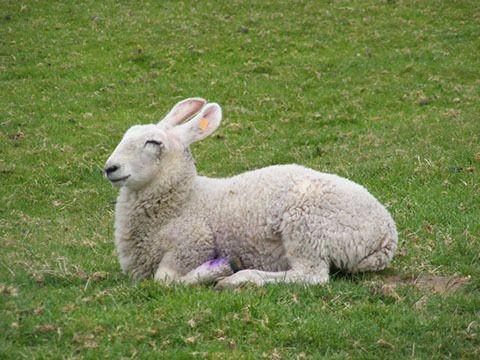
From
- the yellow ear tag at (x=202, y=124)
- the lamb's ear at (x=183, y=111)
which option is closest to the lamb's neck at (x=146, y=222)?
the yellow ear tag at (x=202, y=124)

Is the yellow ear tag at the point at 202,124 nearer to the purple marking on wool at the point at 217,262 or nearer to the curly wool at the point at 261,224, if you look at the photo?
the curly wool at the point at 261,224

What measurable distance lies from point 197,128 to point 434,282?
8.55 feet

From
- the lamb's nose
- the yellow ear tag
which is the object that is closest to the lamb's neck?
the lamb's nose

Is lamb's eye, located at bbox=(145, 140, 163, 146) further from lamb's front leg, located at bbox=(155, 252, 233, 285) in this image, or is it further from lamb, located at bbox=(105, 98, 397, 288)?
lamb's front leg, located at bbox=(155, 252, 233, 285)

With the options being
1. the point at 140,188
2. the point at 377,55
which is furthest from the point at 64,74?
the point at 140,188

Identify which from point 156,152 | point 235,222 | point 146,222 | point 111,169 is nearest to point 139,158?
point 156,152

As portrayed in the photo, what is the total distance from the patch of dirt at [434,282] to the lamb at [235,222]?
0.20 metres

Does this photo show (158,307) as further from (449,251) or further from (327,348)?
(449,251)

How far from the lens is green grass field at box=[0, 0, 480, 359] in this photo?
5738 millimetres

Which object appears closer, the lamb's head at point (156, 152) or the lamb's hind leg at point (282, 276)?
the lamb's hind leg at point (282, 276)

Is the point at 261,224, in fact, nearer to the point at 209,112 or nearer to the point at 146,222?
the point at 146,222

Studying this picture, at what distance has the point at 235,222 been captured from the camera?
7332 mm

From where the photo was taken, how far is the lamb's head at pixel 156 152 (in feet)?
24.2

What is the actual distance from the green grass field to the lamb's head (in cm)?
91
